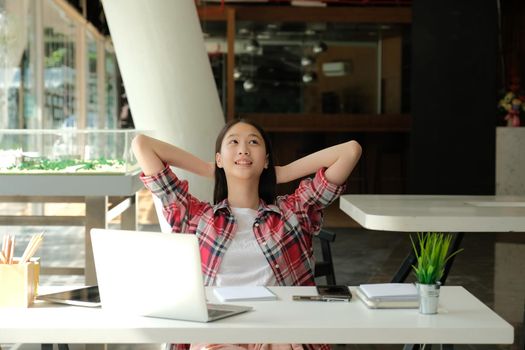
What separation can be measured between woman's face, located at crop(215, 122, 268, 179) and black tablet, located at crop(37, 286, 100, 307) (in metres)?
0.66

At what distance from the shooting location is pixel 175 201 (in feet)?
9.93

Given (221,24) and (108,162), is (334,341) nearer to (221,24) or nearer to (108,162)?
(108,162)

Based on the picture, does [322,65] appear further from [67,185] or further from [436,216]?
[436,216]

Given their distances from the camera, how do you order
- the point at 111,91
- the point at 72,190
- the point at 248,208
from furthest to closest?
the point at 111,91
the point at 72,190
the point at 248,208

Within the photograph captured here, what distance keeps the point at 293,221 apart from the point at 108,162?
230 centimetres

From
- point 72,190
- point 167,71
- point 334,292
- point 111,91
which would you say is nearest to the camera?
point 334,292

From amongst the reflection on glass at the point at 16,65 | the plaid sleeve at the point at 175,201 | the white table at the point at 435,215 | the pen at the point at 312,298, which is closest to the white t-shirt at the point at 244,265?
the plaid sleeve at the point at 175,201

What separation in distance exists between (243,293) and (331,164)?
960 millimetres

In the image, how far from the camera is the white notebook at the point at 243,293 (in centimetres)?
235

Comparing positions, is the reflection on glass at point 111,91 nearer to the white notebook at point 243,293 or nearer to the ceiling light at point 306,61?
the ceiling light at point 306,61

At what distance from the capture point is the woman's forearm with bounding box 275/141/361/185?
318cm

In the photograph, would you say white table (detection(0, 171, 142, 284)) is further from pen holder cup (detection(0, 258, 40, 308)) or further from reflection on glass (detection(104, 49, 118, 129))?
reflection on glass (detection(104, 49, 118, 129))

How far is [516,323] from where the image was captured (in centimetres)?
522

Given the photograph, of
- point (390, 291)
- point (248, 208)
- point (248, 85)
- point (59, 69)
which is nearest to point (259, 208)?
point (248, 208)
